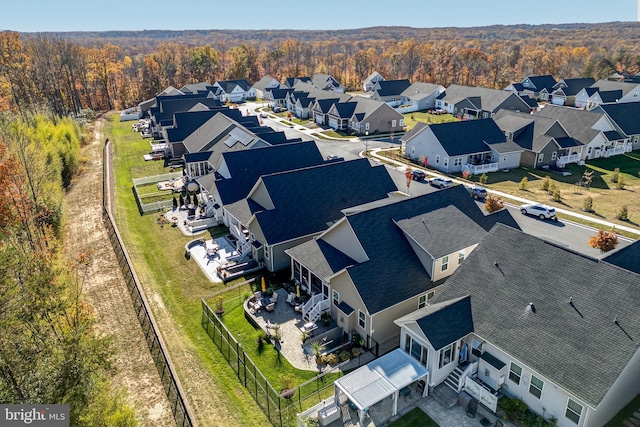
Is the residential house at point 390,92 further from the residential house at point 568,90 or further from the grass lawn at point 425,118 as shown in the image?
the residential house at point 568,90

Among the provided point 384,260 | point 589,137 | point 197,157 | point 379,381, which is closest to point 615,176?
point 589,137

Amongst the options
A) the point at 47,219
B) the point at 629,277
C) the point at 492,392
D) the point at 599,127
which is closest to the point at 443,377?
the point at 492,392

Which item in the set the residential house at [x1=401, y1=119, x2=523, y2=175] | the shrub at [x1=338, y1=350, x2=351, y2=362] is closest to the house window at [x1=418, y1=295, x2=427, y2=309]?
the shrub at [x1=338, y1=350, x2=351, y2=362]

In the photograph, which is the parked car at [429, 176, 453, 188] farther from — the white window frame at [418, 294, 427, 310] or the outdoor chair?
the outdoor chair

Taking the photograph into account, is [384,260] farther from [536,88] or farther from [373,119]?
[536,88]

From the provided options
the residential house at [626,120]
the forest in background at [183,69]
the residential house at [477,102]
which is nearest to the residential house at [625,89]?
the residential house at [477,102]

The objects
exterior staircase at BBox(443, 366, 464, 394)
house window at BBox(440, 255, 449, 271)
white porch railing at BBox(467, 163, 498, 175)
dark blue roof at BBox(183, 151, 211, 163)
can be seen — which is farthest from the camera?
white porch railing at BBox(467, 163, 498, 175)
